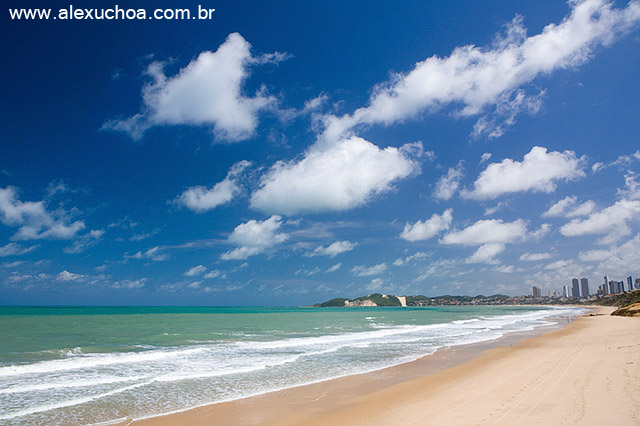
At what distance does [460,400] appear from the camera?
9.70 metres

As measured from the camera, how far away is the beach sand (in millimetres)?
7941

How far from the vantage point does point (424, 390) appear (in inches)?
456

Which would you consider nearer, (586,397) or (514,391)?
(586,397)

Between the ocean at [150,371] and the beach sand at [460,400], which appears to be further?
the ocean at [150,371]

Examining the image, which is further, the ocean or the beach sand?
the ocean

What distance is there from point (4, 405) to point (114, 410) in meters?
3.23

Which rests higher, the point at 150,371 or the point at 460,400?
the point at 460,400

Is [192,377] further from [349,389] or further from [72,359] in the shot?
[72,359]

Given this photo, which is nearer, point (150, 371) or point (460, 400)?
point (460, 400)

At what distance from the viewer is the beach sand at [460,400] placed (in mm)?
7941

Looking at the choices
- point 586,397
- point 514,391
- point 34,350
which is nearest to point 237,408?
point 514,391

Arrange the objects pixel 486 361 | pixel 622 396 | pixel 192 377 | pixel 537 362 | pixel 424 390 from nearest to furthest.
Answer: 1. pixel 622 396
2. pixel 424 390
3. pixel 192 377
4. pixel 537 362
5. pixel 486 361

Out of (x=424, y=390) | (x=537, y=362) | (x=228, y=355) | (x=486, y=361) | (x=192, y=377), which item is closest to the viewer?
(x=424, y=390)

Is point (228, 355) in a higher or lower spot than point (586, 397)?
lower
